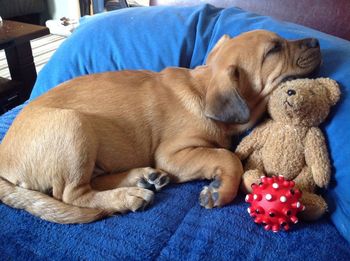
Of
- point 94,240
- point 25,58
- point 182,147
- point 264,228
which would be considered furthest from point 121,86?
point 25,58

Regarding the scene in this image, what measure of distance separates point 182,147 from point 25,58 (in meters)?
2.12

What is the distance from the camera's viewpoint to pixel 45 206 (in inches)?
62.2

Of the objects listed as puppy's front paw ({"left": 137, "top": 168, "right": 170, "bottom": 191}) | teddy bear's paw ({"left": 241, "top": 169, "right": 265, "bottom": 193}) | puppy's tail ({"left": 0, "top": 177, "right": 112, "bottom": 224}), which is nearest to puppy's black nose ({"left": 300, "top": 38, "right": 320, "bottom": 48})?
teddy bear's paw ({"left": 241, "top": 169, "right": 265, "bottom": 193})

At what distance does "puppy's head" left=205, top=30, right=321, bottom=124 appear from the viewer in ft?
5.57

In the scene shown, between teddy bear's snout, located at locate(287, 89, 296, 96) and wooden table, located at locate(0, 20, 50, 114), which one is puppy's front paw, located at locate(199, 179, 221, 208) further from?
wooden table, located at locate(0, 20, 50, 114)

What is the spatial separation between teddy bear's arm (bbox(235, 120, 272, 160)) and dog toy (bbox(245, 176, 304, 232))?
0.31 m

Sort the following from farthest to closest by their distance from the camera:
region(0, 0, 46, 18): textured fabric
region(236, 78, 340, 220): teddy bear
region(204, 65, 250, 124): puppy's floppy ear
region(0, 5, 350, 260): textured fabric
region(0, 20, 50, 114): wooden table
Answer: region(0, 0, 46, 18): textured fabric < region(0, 20, 50, 114): wooden table < region(204, 65, 250, 124): puppy's floppy ear < region(236, 78, 340, 220): teddy bear < region(0, 5, 350, 260): textured fabric

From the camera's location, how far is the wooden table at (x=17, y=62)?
3132 mm

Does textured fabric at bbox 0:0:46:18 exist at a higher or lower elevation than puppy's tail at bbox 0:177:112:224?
lower

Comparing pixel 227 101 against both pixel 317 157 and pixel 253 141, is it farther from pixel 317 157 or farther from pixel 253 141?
pixel 317 157

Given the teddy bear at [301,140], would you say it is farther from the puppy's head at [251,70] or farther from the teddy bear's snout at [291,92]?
the puppy's head at [251,70]

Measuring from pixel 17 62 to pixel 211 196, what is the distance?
241 centimetres

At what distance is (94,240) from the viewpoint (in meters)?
1.46

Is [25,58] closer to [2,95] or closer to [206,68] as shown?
[2,95]
